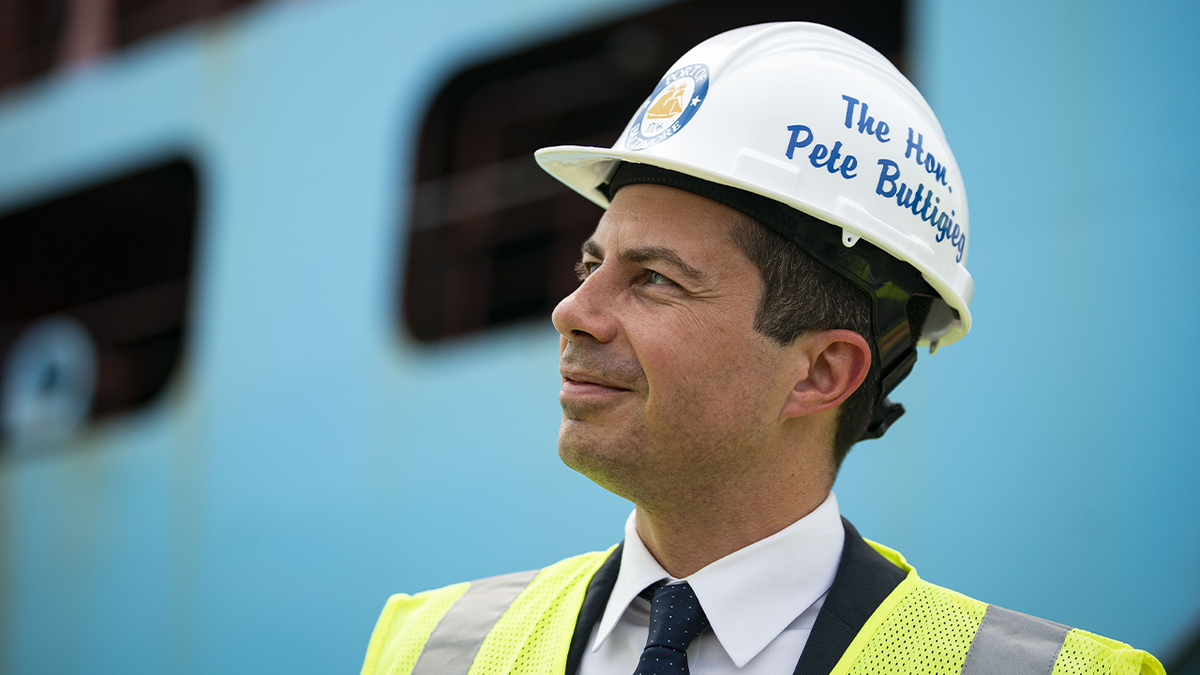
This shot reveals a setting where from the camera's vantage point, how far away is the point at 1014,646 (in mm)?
1699

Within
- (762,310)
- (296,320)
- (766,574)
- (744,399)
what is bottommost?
(766,574)

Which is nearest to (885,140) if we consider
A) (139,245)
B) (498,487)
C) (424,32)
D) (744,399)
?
(744,399)

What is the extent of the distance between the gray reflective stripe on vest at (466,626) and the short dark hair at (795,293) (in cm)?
73

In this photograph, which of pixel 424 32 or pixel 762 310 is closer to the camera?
pixel 762 310

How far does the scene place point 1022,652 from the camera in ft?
5.53

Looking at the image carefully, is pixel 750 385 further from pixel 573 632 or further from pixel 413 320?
Result: pixel 413 320

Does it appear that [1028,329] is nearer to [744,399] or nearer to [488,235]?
[744,399]

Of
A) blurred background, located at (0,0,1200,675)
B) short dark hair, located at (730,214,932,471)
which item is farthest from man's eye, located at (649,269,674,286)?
blurred background, located at (0,0,1200,675)

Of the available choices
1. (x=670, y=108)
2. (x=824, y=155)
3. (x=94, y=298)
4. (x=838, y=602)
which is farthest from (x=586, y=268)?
(x=94, y=298)

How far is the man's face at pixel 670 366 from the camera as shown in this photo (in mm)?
1798

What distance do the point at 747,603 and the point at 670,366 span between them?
0.44 metres

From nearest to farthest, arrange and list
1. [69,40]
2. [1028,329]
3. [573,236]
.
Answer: [1028,329], [69,40], [573,236]

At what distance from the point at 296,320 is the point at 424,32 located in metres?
2.21

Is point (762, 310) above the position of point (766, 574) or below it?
above
